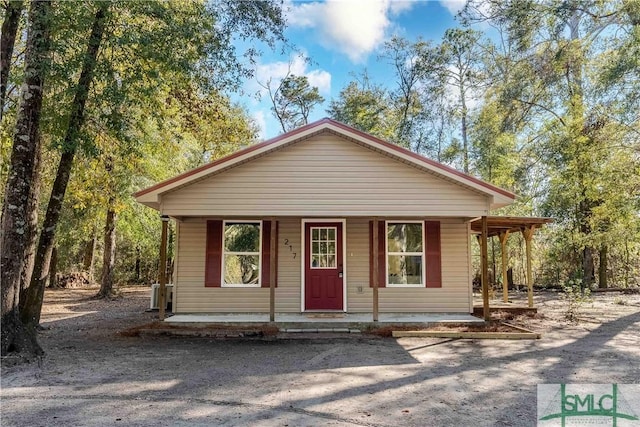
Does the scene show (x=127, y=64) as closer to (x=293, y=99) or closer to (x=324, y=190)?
(x=324, y=190)

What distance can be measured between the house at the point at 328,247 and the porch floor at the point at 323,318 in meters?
0.26

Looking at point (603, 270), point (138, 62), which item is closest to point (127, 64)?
point (138, 62)

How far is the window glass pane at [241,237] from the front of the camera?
9773 millimetres

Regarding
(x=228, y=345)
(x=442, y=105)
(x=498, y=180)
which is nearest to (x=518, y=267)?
(x=498, y=180)

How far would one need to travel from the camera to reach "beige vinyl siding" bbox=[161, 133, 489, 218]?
336 inches

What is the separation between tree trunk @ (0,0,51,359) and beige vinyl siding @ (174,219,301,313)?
12.1 feet

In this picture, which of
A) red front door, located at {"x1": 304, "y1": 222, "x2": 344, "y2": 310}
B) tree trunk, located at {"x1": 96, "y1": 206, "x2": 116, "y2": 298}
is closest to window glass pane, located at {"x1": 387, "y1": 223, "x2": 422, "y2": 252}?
red front door, located at {"x1": 304, "y1": 222, "x2": 344, "y2": 310}

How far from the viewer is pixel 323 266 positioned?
32.2 ft

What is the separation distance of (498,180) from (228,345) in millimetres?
14455

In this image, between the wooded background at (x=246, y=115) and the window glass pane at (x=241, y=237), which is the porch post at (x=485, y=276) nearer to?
the window glass pane at (x=241, y=237)

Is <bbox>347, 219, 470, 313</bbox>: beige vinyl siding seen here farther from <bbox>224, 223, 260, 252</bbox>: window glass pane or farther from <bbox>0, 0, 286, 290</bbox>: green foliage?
<bbox>0, 0, 286, 290</bbox>: green foliage

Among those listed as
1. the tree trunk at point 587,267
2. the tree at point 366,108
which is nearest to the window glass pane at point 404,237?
the tree trunk at point 587,267

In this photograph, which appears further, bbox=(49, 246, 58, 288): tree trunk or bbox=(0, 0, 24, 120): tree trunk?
bbox=(49, 246, 58, 288): tree trunk

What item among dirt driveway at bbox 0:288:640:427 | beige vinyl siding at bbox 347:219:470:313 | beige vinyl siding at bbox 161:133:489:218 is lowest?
dirt driveway at bbox 0:288:640:427
